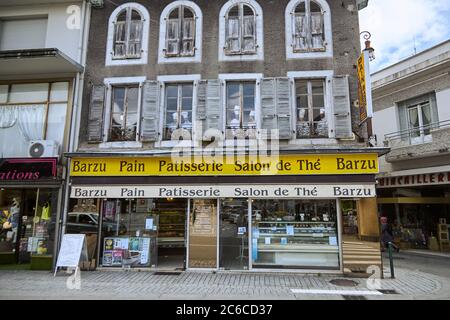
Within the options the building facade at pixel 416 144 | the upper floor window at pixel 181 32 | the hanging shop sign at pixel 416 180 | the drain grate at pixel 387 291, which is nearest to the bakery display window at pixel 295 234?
the drain grate at pixel 387 291

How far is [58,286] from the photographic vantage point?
8.38 meters

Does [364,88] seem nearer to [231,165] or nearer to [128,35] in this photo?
[231,165]

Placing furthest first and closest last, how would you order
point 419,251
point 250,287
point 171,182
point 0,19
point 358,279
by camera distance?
point 419,251 < point 0,19 < point 171,182 < point 358,279 < point 250,287

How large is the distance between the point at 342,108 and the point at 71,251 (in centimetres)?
896

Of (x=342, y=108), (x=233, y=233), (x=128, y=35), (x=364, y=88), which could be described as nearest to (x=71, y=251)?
(x=233, y=233)

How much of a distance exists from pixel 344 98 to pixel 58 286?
9.47 m

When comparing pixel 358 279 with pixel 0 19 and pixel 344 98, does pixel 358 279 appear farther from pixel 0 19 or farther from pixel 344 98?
pixel 0 19

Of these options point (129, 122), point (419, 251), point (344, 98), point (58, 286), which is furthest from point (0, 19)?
point (419, 251)

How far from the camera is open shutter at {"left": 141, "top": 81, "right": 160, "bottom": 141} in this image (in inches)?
418

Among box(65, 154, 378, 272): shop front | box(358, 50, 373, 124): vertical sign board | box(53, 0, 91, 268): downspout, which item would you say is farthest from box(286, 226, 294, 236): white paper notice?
box(53, 0, 91, 268): downspout

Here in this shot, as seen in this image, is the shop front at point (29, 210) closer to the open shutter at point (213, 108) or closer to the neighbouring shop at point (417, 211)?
the open shutter at point (213, 108)

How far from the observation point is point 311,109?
412 inches

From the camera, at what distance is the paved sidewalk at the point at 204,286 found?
24.6 feet

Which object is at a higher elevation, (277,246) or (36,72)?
(36,72)
